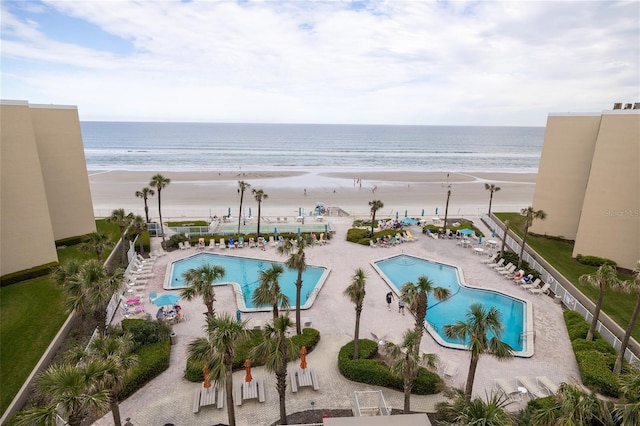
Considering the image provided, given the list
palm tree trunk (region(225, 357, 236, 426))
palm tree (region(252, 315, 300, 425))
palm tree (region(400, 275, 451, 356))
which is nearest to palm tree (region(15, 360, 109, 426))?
palm tree trunk (region(225, 357, 236, 426))

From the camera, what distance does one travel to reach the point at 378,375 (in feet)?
50.8

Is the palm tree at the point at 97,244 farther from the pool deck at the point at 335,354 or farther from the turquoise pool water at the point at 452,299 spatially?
the turquoise pool water at the point at 452,299

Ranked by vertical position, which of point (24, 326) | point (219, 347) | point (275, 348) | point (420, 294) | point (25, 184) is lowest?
point (24, 326)

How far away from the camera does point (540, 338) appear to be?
19.2 metres

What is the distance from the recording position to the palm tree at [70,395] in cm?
882

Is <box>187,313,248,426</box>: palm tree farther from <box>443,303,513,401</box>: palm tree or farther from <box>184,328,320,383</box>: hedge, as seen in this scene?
<box>443,303,513,401</box>: palm tree

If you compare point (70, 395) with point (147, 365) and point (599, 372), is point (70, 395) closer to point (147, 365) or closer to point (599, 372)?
point (147, 365)

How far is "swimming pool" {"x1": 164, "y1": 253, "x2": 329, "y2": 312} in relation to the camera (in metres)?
23.1

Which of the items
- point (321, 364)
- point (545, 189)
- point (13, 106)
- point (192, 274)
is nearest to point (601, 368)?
point (321, 364)

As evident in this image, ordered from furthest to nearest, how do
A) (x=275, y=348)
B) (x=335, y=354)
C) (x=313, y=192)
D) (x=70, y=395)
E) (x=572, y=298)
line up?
(x=313, y=192)
(x=572, y=298)
(x=335, y=354)
(x=275, y=348)
(x=70, y=395)

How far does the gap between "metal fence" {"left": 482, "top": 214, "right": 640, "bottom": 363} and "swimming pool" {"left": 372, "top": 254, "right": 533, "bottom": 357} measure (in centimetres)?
246

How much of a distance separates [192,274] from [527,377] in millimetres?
16026

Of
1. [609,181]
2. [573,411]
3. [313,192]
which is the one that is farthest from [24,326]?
[313,192]

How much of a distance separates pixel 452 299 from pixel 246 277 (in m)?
14.8
